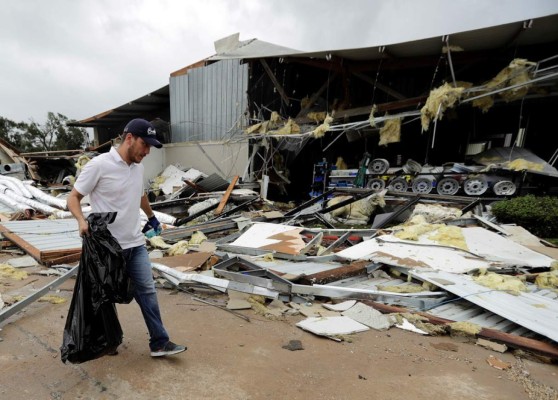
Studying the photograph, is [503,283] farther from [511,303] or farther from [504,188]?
[504,188]

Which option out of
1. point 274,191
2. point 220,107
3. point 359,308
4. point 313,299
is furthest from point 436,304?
point 220,107

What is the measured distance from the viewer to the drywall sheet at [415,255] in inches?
152

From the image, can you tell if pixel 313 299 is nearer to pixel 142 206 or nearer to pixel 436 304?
pixel 436 304

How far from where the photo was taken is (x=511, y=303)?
2936mm

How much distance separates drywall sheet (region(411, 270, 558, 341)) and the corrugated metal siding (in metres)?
10.3

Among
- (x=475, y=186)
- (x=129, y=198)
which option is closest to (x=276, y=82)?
(x=475, y=186)

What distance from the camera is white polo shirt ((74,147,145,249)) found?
6.29ft

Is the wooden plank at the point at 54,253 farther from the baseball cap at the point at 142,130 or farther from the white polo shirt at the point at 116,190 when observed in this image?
the baseball cap at the point at 142,130

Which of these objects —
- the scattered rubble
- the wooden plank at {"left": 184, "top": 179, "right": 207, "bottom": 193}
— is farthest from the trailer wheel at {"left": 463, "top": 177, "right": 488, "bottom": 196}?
the wooden plank at {"left": 184, "top": 179, "right": 207, "bottom": 193}

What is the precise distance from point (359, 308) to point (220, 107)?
11307mm

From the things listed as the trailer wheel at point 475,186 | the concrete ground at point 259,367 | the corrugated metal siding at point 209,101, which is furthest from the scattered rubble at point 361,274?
the corrugated metal siding at point 209,101

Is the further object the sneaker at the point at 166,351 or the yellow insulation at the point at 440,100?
the yellow insulation at the point at 440,100

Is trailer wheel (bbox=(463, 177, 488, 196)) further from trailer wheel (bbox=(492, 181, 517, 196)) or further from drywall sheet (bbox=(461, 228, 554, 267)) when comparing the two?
drywall sheet (bbox=(461, 228, 554, 267))

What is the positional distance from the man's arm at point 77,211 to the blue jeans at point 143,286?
32 cm
